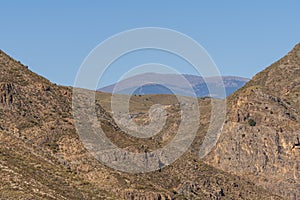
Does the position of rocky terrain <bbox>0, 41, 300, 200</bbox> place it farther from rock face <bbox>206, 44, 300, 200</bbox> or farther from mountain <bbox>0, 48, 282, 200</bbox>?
rock face <bbox>206, 44, 300, 200</bbox>

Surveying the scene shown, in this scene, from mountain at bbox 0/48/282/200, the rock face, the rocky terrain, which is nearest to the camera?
mountain at bbox 0/48/282/200

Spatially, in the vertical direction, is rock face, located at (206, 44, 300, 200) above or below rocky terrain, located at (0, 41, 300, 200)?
above

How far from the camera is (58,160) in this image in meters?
72.5

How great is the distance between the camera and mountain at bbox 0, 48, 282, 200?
214ft

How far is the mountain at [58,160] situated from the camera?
6525cm

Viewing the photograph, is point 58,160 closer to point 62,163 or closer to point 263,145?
point 62,163

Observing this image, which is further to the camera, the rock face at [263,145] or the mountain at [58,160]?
the rock face at [263,145]

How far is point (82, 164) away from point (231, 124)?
93560mm

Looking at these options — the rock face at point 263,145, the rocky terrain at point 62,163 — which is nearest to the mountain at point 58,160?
the rocky terrain at point 62,163

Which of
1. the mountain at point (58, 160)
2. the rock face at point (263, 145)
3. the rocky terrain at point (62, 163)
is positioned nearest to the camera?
the mountain at point (58, 160)

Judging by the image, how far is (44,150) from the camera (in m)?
73.8

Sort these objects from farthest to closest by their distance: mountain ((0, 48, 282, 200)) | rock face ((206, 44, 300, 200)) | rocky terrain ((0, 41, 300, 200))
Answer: rock face ((206, 44, 300, 200))
rocky terrain ((0, 41, 300, 200))
mountain ((0, 48, 282, 200))

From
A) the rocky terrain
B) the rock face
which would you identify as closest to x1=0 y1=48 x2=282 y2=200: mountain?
the rocky terrain

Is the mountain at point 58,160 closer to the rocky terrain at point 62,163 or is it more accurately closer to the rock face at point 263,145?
the rocky terrain at point 62,163
